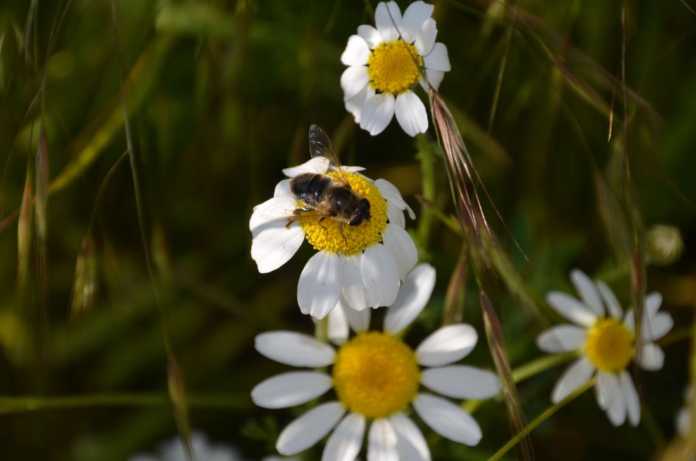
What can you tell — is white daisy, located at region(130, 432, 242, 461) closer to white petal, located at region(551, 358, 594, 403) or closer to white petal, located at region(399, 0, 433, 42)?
white petal, located at region(551, 358, 594, 403)

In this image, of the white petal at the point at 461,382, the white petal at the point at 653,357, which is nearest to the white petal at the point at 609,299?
the white petal at the point at 653,357

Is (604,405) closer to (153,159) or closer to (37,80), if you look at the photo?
(153,159)

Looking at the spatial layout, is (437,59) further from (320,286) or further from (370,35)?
(320,286)

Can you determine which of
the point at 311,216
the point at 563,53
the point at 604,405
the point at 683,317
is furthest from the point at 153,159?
the point at 683,317

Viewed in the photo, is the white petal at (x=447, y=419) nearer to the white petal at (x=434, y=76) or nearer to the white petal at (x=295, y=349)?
the white petal at (x=295, y=349)

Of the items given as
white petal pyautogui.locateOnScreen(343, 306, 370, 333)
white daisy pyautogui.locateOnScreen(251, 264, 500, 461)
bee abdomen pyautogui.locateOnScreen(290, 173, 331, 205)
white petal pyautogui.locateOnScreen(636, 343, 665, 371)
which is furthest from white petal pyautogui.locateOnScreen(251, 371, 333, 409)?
white petal pyautogui.locateOnScreen(636, 343, 665, 371)

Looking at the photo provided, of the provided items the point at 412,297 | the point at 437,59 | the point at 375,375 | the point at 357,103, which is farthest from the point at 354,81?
the point at 375,375
